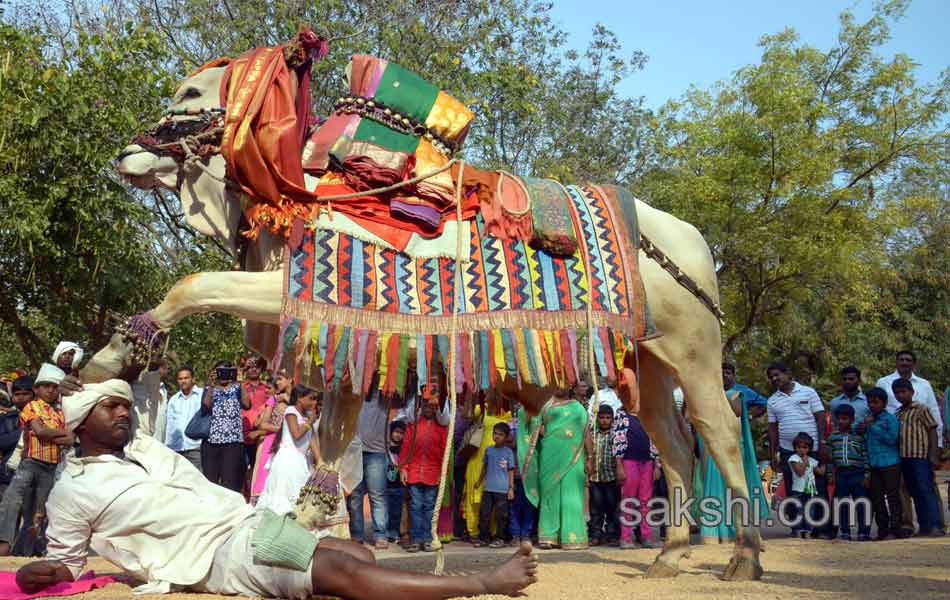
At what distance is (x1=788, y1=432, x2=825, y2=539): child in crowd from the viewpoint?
1057cm

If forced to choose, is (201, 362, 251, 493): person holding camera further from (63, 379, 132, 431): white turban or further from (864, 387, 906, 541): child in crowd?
(864, 387, 906, 541): child in crowd

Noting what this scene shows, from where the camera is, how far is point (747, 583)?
20.7ft

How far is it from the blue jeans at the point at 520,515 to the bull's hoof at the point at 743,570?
4.41 metres

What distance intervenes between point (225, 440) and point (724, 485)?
4837 millimetres

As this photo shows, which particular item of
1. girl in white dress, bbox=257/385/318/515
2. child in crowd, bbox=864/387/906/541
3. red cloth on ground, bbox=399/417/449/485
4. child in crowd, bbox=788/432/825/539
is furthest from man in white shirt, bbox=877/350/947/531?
girl in white dress, bbox=257/385/318/515

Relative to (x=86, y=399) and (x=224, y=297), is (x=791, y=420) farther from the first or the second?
(x=86, y=399)

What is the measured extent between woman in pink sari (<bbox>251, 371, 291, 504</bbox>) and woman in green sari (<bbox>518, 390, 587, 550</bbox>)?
246 cm

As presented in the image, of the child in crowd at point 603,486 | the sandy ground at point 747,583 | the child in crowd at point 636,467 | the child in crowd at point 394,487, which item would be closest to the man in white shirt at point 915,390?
the sandy ground at point 747,583

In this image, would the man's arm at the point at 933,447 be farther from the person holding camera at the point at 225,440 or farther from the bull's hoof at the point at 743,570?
the person holding camera at the point at 225,440

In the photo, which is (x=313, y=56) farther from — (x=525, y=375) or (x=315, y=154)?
(x=525, y=375)

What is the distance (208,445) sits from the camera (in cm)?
1014

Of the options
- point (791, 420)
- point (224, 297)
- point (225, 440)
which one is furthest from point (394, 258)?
point (791, 420)

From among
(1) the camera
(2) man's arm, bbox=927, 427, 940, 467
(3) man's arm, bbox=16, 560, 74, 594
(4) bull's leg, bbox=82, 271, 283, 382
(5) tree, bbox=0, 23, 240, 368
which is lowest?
(3) man's arm, bbox=16, 560, 74, 594

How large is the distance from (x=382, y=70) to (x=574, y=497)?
5.17 m
